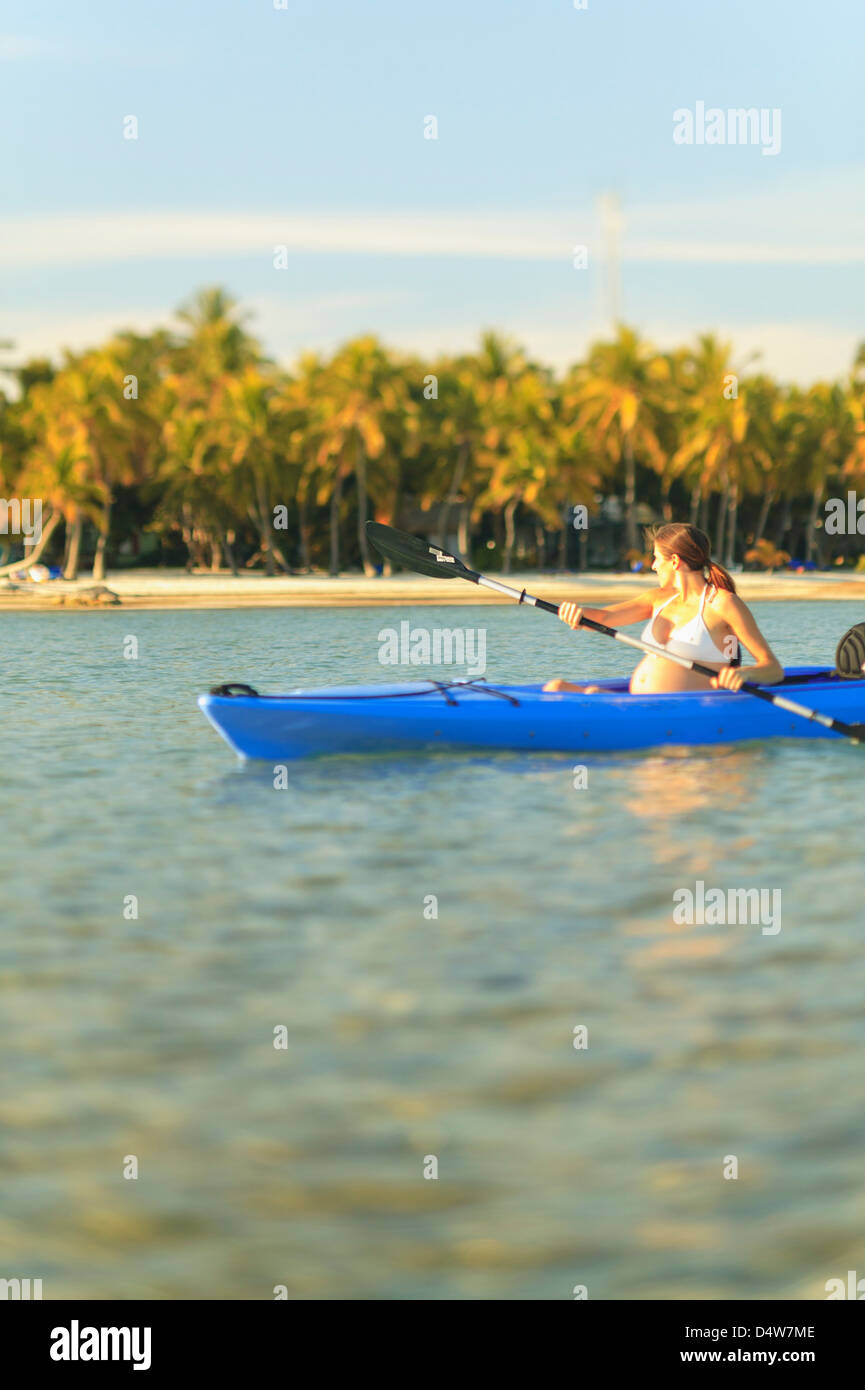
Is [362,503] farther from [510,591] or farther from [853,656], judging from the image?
[853,656]

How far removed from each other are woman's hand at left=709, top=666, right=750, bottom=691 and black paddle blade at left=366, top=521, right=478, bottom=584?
6.82 feet

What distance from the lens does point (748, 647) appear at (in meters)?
9.54

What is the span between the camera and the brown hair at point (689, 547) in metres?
9.51

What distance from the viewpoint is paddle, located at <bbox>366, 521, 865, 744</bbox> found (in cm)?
979

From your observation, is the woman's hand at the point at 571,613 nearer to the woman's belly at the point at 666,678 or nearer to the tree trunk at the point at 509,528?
the woman's belly at the point at 666,678

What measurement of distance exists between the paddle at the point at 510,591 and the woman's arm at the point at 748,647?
0.07 metres

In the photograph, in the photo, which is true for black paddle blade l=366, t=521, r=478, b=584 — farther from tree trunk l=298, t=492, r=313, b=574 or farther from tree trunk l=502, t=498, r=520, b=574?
tree trunk l=298, t=492, r=313, b=574

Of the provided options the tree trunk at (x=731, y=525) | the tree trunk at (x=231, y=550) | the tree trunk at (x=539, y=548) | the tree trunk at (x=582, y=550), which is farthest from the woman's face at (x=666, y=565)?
the tree trunk at (x=539, y=548)

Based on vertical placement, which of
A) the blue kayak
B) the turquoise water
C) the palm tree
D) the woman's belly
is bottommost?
the turquoise water

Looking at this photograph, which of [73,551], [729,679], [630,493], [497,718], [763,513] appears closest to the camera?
[729,679]

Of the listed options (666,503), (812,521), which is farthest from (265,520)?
(812,521)

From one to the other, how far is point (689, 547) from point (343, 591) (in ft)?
114

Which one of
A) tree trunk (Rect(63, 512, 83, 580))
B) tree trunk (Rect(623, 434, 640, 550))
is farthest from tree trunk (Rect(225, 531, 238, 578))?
tree trunk (Rect(623, 434, 640, 550))

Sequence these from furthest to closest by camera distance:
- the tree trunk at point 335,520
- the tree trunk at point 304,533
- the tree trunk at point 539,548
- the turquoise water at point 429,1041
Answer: the tree trunk at point 539,548 < the tree trunk at point 304,533 < the tree trunk at point 335,520 < the turquoise water at point 429,1041
